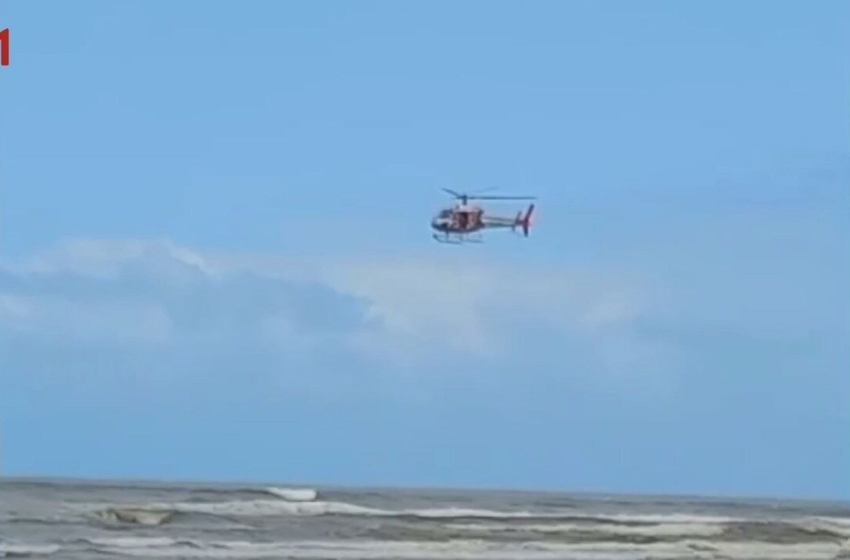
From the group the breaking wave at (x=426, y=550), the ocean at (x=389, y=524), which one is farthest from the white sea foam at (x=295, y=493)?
the breaking wave at (x=426, y=550)

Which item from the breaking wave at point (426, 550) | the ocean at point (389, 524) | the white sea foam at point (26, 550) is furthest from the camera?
the ocean at point (389, 524)

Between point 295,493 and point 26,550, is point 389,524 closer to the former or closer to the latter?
point 295,493

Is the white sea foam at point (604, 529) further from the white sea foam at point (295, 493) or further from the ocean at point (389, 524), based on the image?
the white sea foam at point (295, 493)

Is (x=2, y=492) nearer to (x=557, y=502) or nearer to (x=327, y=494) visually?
(x=327, y=494)

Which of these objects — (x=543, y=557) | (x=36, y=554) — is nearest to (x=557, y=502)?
(x=543, y=557)

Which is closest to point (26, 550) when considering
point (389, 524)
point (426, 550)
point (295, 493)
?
point (426, 550)

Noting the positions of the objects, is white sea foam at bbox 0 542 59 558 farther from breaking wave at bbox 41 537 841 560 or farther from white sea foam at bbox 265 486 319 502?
white sea foam at bbox 265 486 319 502

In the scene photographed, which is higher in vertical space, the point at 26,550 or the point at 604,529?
the point at 604,529

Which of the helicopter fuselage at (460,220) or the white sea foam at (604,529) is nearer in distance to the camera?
the helicopter fuselage at (460,220)
